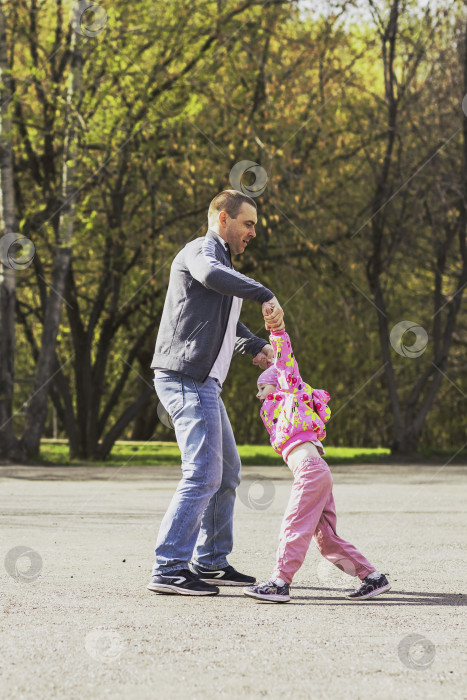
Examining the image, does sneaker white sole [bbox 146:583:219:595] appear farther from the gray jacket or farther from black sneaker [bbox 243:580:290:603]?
the gray jacket

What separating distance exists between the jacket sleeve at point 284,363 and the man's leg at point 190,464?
1.25ft

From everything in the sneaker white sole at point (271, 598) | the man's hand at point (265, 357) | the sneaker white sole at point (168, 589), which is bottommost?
the sneaker white sole at point (168, 589)

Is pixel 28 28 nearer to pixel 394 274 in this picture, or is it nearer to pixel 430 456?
pixel 394 274

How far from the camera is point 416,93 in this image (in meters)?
20.4

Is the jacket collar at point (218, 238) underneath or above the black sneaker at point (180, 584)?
above

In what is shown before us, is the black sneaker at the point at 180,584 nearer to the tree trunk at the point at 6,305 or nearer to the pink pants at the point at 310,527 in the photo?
the pink pants at the point at 310,527

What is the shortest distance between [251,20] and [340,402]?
1193cm

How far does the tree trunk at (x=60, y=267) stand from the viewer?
1673 cm

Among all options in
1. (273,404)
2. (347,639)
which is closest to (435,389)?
(273,404)

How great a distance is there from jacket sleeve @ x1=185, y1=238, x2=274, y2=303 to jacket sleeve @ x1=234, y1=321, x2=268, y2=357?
55 cm

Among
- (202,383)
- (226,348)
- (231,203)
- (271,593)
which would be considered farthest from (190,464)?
(231,203)

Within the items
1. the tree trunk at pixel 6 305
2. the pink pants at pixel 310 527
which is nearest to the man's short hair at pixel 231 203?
the pink pants at pixel 310 527

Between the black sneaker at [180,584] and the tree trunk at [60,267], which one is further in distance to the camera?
the tree trunk at [60,267]

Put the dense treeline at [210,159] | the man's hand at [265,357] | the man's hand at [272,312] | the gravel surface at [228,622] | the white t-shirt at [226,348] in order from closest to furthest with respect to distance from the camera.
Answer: the gravel surface at [228,622] → the man's hand at [272,312] → the white t-shirt at [226,348] → the man's hand at [265,357] → the dense treeline at [210,159]
